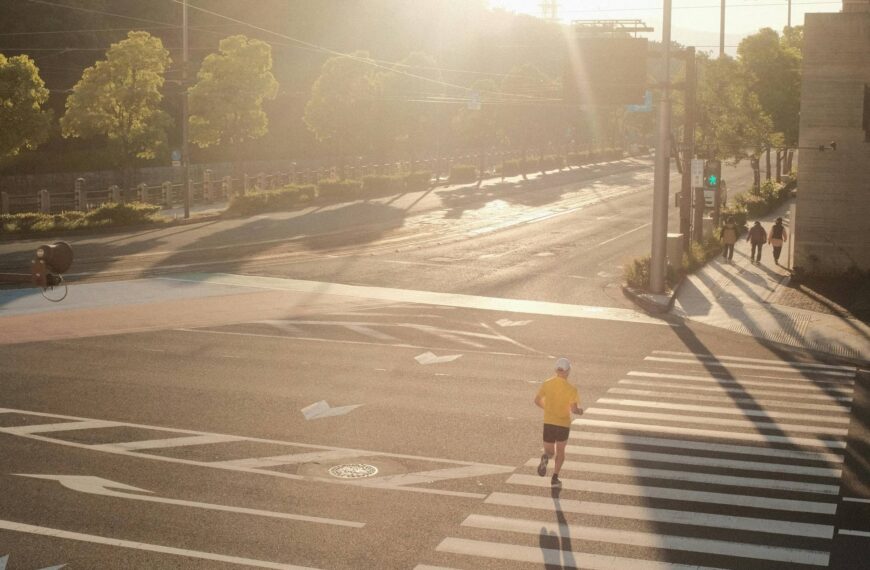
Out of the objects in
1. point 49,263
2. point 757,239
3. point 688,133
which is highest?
point 688,133

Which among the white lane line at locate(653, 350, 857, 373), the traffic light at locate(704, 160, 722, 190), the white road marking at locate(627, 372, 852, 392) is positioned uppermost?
the traffic light at locate(704, 160, 722, 190)

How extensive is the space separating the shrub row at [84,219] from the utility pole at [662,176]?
1075 inches

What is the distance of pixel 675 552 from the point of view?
12.3 meters

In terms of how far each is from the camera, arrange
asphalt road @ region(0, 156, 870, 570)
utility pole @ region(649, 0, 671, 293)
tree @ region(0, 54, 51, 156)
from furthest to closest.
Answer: tree @ region(0, 54, 51, 156) → utility pole @ region(649, 0, 671, 293) → asphalt road @ region(0, 156, 870, 570)

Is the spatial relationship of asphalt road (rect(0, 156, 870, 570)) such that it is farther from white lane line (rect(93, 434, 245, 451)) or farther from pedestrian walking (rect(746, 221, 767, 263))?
pedestrian walking (rect(746, 221, 767, 263))

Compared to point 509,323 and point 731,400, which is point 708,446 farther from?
point 509,323

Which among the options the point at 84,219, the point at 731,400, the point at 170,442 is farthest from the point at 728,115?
the point at 170,442

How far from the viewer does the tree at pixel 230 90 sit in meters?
61.2

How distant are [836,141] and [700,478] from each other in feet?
83.6

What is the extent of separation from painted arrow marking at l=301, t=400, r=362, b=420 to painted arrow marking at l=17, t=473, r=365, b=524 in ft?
14.5

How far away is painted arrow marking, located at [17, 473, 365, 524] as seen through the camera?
44.1 feet

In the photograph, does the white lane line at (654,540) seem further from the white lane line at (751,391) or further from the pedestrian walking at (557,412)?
the white lane line at (751,391)

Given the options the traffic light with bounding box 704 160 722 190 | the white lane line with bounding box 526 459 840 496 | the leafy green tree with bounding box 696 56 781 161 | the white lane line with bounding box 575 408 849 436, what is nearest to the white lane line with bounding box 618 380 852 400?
the white lane line with bounding box 575 408 849 436

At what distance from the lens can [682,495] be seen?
1432 cm
